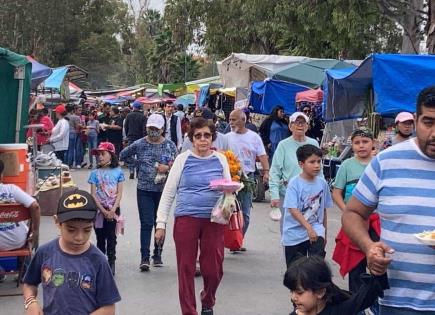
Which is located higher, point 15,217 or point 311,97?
point 311,97

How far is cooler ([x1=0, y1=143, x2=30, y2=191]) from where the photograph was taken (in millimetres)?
8945

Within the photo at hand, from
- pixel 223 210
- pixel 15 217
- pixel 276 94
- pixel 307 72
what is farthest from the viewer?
pixel 307 72

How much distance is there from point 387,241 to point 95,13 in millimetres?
53227

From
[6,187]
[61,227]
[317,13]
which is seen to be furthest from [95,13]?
[61,227]

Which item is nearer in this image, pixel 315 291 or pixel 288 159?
pixel 315 291

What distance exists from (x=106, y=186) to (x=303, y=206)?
105 inches

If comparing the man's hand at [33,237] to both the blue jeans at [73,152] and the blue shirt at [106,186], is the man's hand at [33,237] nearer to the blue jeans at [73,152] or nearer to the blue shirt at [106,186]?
the blue shirt at [106,186]

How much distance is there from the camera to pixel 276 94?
18703mm

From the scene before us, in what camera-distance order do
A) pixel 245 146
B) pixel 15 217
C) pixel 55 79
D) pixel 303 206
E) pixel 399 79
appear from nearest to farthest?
1. pixel 303 206
2. pixel 15 217
3. pixel 245 146
4. pixel 399 79
5. pixel 55 79

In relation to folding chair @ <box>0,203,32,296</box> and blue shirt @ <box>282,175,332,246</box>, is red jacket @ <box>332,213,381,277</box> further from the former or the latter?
folding chair @ <box>0,203,32,296</box>

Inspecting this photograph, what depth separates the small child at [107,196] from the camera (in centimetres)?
817

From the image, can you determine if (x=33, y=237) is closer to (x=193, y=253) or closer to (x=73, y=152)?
(x=193, y=253)

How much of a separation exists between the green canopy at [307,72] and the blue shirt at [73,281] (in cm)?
1558

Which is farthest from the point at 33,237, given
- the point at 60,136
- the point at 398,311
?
the point at 60,136
